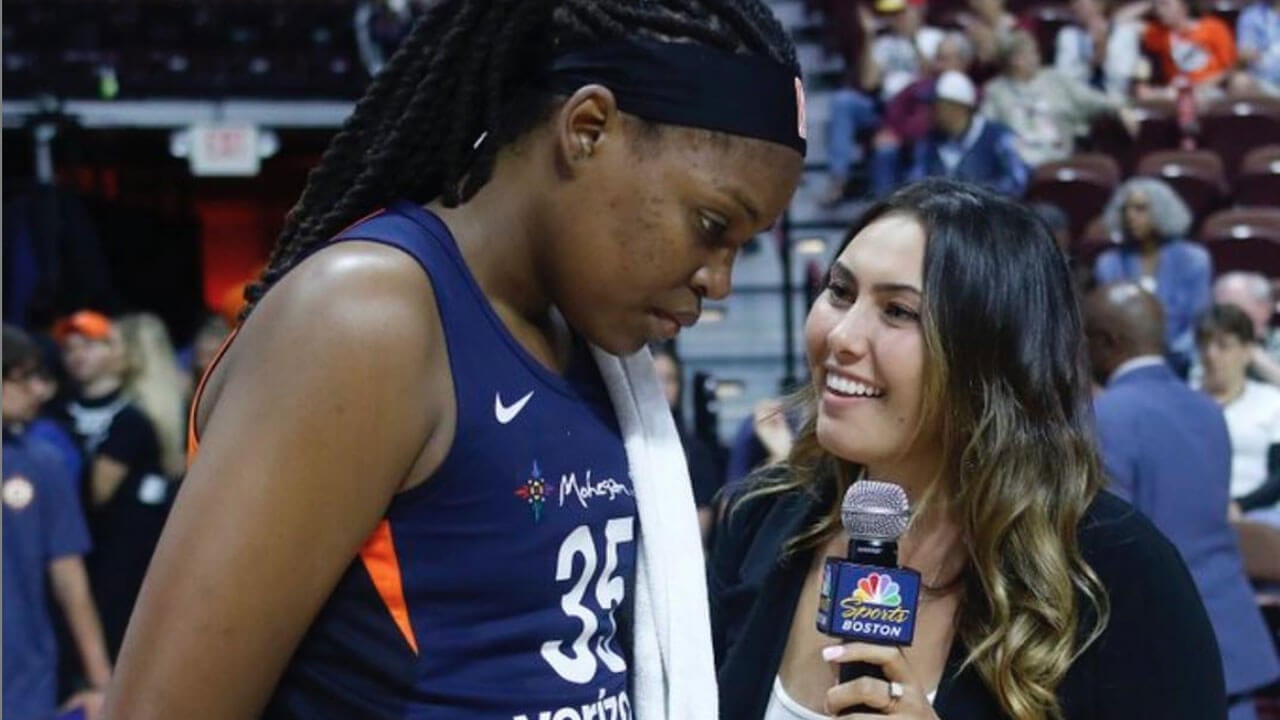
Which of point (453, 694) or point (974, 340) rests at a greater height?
point (974, 340)

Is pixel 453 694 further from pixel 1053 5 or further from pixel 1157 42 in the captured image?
pixel 1053 5

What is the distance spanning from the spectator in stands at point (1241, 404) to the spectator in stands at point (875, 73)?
4.58 metres

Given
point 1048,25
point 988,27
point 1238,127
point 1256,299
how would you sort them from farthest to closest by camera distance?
point 1048,25, point 988,27, point 1238,127, point 1256,299

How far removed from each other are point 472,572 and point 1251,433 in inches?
222

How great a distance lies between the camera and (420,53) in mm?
1782

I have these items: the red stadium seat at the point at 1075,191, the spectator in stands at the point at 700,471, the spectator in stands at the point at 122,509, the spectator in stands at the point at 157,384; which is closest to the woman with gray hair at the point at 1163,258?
the red stadium seat at the point at 1075,191

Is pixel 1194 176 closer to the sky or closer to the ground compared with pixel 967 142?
closer to the ground

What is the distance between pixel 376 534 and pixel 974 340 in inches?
39.8

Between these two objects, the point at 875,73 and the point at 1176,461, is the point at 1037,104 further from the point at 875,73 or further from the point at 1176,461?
the point at 1176,461

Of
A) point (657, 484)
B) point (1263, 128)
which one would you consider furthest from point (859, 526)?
point (1263, 128)

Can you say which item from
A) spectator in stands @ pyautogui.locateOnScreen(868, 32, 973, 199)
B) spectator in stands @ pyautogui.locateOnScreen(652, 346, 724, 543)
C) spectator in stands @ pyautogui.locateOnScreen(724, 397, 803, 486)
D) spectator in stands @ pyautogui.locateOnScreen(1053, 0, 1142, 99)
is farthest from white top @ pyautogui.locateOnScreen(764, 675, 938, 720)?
spectator in stands @ pyautogui.locateOnScreen(1053, 0, 1142, 99)

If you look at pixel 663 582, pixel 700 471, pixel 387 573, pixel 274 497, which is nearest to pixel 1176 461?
pixel 700 471

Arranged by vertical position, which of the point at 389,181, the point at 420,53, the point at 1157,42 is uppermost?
the point at 1157,42

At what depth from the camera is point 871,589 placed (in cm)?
196
